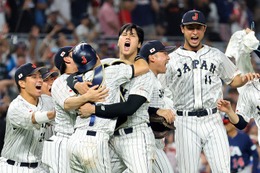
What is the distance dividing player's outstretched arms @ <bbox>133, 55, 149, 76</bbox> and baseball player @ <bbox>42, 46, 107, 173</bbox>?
0.72 metres

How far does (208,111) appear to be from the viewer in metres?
10.8

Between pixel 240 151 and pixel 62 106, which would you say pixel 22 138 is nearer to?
pixel 62 106

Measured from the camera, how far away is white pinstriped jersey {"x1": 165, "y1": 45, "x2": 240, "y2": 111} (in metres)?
10.8

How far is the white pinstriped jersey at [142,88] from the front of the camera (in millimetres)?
10016

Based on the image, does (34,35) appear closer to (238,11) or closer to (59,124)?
(238,11)

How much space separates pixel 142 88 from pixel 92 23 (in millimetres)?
8838

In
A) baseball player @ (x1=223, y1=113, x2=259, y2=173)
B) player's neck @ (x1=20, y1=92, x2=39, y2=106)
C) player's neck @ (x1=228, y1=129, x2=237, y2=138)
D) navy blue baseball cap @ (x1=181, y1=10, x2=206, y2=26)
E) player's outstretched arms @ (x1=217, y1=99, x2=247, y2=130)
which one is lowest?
baseball player @ (x1=223, y1=113, x2=259, y2=173)

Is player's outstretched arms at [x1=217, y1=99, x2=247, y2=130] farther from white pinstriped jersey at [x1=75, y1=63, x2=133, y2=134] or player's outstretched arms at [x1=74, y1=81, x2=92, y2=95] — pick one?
player's outstretched arms at [x1=74, y1=81, x2=92, y2=95]

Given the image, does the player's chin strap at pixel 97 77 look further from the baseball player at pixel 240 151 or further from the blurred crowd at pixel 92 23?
the blurred crowd at pixel 92 23

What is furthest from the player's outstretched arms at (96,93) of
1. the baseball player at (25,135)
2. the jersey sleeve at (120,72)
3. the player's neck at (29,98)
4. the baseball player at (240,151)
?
the baseball player at (240,151)

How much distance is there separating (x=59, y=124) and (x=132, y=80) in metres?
1.09

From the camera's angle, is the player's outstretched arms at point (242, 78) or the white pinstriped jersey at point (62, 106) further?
the player's outstretched arms at point (242, 78)

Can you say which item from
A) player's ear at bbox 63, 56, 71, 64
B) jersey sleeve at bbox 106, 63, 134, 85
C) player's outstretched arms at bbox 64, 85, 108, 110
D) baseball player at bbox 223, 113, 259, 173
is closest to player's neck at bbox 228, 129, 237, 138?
baseball player at bbox 223, 113, 259, 173

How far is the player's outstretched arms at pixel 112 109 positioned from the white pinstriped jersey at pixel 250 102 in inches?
72.0
